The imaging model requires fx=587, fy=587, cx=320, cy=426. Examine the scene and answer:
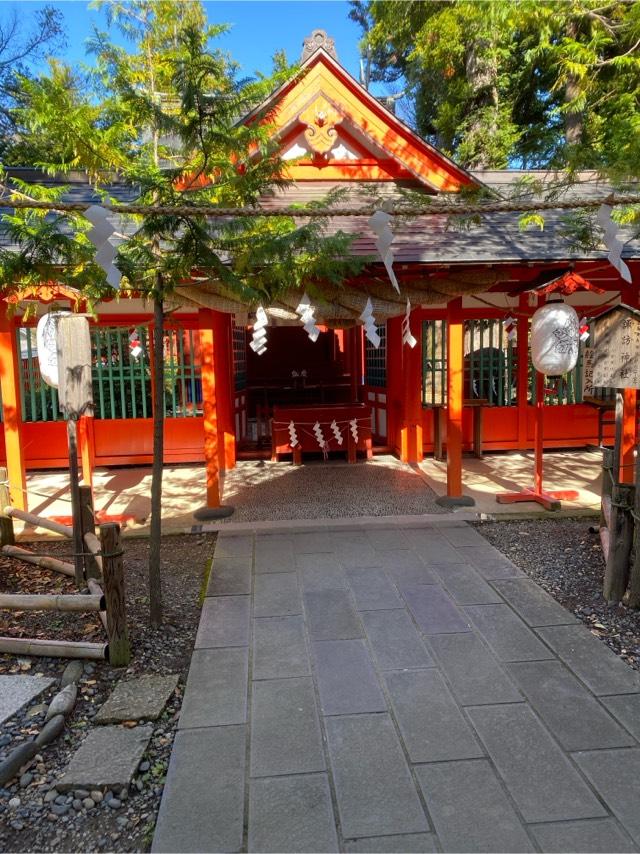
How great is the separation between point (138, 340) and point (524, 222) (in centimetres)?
565

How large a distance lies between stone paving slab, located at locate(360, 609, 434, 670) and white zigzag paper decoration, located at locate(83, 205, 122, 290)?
2788mm

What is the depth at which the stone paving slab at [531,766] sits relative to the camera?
7.98 feet

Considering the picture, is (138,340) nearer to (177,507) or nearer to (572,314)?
(177,507)

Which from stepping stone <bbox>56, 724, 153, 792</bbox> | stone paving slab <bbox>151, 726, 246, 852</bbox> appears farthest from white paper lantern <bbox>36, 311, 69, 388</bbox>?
stone paving slab <bbox>151, 726, 246, 852</bbox>

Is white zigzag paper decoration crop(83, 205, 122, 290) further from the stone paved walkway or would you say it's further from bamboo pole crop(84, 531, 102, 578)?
the stone paved walkway

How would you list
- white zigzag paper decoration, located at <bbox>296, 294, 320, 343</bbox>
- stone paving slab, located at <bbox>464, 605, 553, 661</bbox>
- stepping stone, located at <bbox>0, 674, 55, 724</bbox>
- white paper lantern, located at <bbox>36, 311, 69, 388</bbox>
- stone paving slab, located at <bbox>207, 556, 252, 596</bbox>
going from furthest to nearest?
1. white zigzag paper decoration, located at <bbox>296, 294, 320, 343</bbox>
2. white paper lantern, located at <bbox>36, 311, 69, 388</bbox>
3. stone paving slab, located at <bbox>207, 556, 252, 596</bbox>
4. stone paving slab, located at <bbox>464, 605, 553, 661</bbox>
5. stepping stone, located at <bbox>0, 674, 55, 724</bbox>

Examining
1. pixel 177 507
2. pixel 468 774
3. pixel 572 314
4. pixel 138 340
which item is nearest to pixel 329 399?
pixel 138 340

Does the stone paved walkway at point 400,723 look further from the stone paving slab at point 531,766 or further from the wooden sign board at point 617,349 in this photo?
the wooden sign board at point 617,349

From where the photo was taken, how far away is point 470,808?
8.00ft

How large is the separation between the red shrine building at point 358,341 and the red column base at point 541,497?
588 mm

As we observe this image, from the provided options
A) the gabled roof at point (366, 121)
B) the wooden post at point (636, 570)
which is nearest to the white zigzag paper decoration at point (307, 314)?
the gabled roof at point (366, 121)

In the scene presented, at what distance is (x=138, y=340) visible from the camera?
8.78 m

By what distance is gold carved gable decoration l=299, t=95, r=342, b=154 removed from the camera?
7.14 metres

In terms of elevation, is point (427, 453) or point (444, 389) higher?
point (444, 389)
